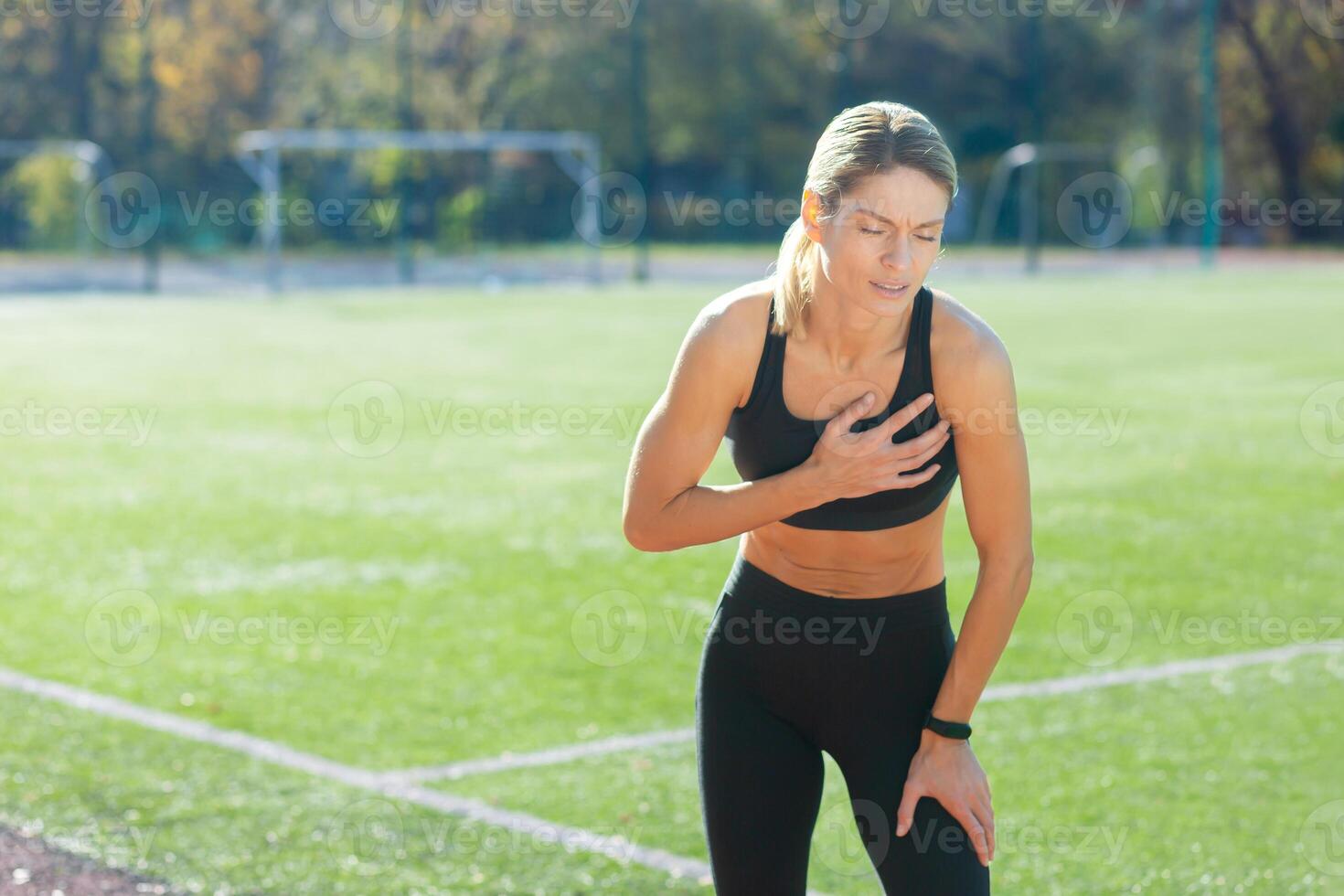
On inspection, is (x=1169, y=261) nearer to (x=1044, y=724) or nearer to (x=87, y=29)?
(x=87, y=29)

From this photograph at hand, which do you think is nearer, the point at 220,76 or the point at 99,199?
the point at 99,199

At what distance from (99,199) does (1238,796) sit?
33463 mm

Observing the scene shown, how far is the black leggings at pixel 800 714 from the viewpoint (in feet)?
10.3

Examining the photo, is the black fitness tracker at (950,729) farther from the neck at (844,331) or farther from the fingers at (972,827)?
the neck at (844,331)

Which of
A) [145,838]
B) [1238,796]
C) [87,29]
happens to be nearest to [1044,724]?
[1238,796]

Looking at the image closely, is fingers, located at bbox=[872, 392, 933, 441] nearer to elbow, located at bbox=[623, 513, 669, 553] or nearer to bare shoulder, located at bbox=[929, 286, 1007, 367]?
bare shoulder, located at bbox=[929, 286, 1007, 367]

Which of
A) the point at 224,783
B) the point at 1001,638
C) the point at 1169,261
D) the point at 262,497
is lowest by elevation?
the point at 1169,261

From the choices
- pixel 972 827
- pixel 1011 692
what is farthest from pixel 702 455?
pixel 1011 692

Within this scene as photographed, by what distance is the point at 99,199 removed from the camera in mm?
34906

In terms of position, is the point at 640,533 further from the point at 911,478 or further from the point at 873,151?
the point at 873,151

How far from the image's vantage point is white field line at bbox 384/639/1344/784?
5480 millimetres

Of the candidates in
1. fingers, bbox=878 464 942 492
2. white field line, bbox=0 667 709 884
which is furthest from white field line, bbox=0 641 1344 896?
fingers, bbox=878 464 942 492

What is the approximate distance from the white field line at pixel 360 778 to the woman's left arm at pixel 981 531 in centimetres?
165

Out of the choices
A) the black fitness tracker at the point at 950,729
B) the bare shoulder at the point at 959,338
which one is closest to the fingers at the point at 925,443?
the bare shoulder at the point at 959,338
